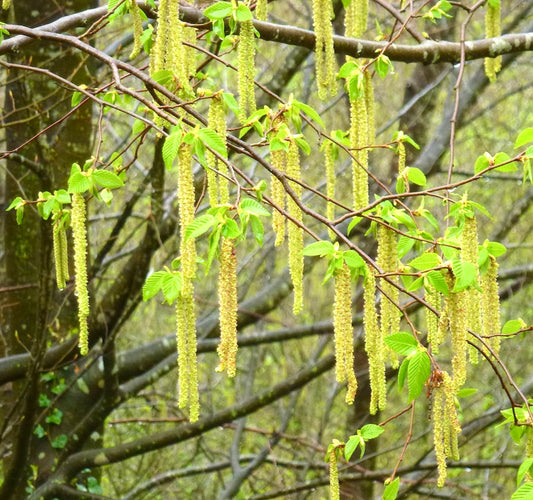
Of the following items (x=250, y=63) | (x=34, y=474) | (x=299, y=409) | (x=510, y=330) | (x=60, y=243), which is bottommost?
(x=299, y=409)

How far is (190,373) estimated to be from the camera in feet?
7.35

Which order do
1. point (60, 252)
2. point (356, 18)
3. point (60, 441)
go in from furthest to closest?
point (60, 441) < point (356, 18) < point (60, 252)

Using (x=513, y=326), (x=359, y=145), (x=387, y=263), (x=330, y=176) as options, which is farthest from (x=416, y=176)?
(x=513, y=326)

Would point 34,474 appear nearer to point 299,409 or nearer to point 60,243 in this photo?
point 60,243

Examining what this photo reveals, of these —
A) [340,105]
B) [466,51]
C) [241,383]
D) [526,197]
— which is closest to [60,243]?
[466,51]

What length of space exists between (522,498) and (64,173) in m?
4.02

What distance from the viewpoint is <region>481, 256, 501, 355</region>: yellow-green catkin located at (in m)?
2.57

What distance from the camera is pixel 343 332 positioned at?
2.25m

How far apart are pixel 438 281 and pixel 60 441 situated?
3808 millimetres

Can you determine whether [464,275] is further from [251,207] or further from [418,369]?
[251,207]

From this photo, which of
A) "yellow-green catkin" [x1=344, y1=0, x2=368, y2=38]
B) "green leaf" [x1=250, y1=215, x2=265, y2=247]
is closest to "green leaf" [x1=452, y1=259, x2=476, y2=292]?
"green leaf" [x1=250, y1=215, x2=265, y2=247]

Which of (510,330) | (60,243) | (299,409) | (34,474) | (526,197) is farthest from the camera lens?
(299,409)

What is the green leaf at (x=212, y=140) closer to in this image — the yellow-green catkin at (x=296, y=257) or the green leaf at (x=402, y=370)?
the yellow-green catkin at (x=296, y=257)

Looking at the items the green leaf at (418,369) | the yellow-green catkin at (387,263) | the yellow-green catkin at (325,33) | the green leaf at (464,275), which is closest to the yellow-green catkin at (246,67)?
the yellow-green catkin at (325,33)
